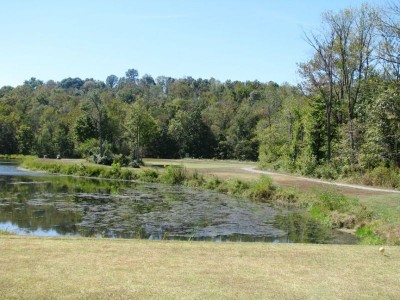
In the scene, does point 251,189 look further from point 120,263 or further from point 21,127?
point 21,127

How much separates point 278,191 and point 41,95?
130 m

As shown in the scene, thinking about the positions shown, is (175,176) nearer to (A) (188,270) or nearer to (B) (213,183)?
(B) (213,183)

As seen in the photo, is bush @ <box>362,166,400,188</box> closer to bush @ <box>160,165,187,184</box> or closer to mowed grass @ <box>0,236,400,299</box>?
bush @ <box>160,165,187,184</box>

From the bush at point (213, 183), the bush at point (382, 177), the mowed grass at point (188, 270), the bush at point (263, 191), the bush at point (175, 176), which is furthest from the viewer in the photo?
the bush at point (175, 176)

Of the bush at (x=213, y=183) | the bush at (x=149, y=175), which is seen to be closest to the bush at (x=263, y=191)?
the bush at (x=213, y=183)

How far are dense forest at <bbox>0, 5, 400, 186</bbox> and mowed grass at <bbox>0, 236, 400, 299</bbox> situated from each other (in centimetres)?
2529

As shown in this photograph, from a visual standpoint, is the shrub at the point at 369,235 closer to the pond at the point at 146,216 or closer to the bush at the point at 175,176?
the pond at the point at 146,216

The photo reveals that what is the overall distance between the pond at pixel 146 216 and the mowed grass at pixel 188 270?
9.05 m

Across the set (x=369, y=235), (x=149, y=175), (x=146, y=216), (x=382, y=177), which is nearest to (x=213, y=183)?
(x=149, y=175)

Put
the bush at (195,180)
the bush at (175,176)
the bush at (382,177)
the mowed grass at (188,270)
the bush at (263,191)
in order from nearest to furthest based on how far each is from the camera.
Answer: the mowed grass at (188,270)
the bush at (382,177)
the bush at (263,191)
the bush at (195,180)
the bush at (175,176)

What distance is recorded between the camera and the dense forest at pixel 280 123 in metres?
37.5

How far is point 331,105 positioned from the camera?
4712cm

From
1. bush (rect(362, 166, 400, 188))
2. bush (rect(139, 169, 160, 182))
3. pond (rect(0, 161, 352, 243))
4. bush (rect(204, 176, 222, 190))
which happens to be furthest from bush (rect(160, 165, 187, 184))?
bush (rect(362, 166, 400, 188))

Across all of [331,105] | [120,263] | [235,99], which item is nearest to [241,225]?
[120,263]
